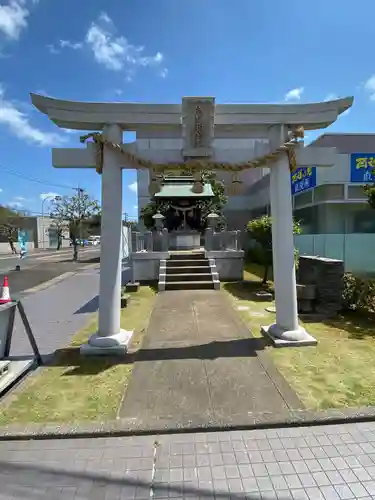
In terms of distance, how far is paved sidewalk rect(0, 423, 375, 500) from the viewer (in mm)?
2229

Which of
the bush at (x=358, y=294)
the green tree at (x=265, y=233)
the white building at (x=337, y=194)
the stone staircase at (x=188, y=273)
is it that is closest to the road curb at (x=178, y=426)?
the bush at (x=358, y=294)

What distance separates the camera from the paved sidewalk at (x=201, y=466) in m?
2.23

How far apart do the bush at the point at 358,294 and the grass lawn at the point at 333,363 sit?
35cm

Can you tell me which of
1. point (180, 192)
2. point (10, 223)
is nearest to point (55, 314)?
point (180, 192)

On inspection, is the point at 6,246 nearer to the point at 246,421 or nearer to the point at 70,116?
the point at 70,116

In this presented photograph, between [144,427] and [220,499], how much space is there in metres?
1.01

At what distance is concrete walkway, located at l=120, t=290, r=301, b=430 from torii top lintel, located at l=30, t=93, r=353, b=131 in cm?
361

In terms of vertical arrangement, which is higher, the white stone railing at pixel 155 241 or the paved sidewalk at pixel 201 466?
the white stone railing at pixel 155 241

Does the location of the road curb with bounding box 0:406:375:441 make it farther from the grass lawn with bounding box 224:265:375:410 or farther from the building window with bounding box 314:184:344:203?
the building window with bounding box 314:184:344:203

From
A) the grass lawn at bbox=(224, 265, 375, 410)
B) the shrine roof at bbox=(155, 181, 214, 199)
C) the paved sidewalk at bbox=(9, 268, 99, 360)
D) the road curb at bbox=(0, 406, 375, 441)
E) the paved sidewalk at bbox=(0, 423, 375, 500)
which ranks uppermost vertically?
the shrine roof at bbox=(155, 181, 214, 199)

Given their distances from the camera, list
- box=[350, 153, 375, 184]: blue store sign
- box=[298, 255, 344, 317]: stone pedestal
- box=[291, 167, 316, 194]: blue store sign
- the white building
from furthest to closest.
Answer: box=[291, 167, 316, 194]: blue store sign
box=[350, 153, 375, 184]: blue store sign
the white building
box=[298, 255, 344, 317]: stone pedestal

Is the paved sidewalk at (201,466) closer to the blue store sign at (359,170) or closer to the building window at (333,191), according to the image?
the building window at (333,191)

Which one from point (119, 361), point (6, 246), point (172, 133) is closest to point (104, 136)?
point (172, 133)

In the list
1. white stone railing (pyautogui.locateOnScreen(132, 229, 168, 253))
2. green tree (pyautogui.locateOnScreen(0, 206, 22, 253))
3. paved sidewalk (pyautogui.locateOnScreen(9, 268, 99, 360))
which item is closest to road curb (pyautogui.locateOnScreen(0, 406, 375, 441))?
paved sidewalk (pyautogui.locateOnScreen(9, 268, 99, 360))
